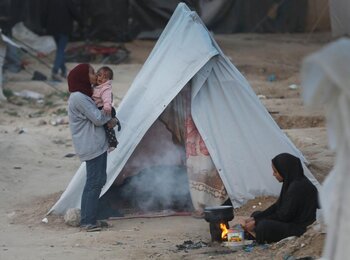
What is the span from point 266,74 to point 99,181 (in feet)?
31.9

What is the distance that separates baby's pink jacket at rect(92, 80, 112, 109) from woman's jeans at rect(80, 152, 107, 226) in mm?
433

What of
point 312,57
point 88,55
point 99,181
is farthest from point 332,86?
point 88,55

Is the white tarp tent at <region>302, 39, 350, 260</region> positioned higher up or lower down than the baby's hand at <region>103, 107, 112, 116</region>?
lower down

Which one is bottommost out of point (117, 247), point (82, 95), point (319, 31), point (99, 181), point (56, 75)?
point (117, 247)

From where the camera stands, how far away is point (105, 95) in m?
8.20

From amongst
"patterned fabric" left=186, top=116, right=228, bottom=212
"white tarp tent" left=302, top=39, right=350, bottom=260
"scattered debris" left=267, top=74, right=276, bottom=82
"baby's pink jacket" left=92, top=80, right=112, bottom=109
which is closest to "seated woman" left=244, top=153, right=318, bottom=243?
"patterned fabric" left=186, top=116, right=228, bottom=212

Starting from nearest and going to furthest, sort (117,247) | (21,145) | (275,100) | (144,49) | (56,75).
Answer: (117,247), (21,145), (275,100), (56,75), (144,49)

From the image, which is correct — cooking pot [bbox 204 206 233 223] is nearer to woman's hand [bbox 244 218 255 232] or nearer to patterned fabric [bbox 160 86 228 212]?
woman's hand [bbox 244 218 255 232]

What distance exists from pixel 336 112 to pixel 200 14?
16.4 meters

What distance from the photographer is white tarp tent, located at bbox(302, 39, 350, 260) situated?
432 centimetres

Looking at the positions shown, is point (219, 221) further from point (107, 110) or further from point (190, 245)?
point (107, 110)

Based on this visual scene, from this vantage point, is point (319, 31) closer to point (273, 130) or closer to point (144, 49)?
point (144, 49)

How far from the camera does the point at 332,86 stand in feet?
14.4

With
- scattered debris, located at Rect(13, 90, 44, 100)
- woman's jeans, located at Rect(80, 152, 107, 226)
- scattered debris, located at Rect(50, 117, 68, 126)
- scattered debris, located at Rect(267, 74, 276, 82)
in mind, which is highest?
scattered debris, located at Rect(267, 74, 276, 82)
